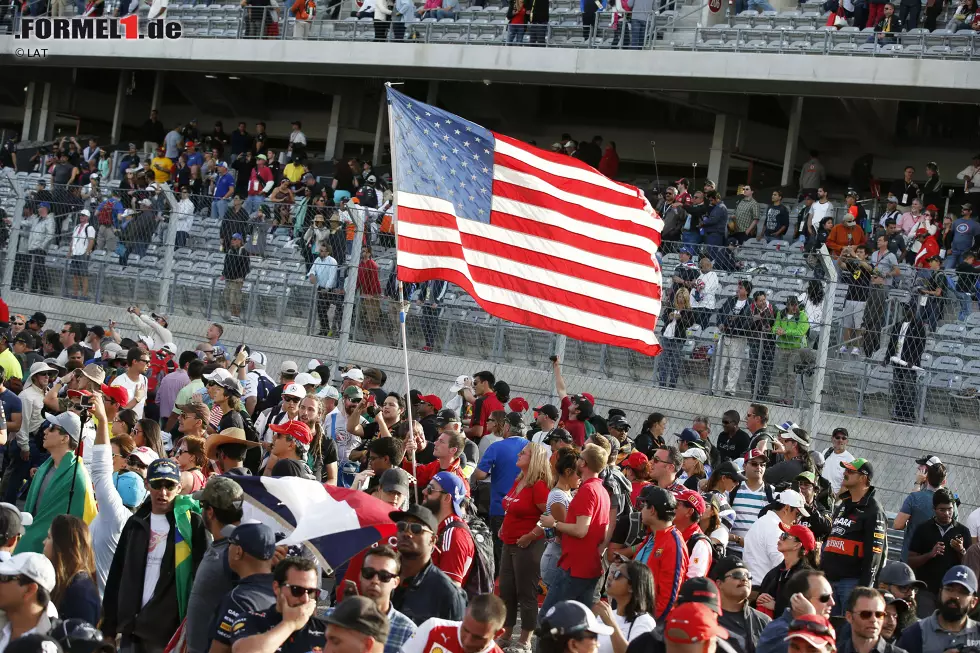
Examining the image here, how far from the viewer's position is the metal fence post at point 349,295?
1526 cm

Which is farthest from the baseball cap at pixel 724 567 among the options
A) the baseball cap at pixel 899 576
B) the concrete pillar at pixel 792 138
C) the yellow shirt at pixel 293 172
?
the yellow shirt at pixel 293 172

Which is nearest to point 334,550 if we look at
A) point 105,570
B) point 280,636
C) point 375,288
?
point 280,636

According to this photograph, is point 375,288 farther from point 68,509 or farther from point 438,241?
point 68,509

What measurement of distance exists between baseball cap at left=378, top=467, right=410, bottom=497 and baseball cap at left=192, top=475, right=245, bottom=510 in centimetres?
118

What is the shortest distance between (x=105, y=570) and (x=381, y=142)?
23.2 m

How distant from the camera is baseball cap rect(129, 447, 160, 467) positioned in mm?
8367

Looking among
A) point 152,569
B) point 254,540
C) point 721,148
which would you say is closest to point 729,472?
point 152,569

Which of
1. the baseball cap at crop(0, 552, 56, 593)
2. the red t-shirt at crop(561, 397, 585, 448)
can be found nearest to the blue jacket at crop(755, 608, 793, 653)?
the baseball cap at crop(0, 552, 56, 593)

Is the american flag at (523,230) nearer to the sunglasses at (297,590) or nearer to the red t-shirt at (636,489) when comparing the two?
the red t-shirt at (636,489)

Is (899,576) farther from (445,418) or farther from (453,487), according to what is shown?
(445,418)

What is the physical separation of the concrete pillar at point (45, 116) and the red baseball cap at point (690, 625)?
31.6 metres

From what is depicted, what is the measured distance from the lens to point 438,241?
10.2 meters

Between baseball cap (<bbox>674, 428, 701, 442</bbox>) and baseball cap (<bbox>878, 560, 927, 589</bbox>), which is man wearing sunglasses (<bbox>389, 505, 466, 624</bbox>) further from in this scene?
baseball cap (<bbox>674, 428, 701, 442</bbox>)

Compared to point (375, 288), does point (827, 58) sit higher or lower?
higher
